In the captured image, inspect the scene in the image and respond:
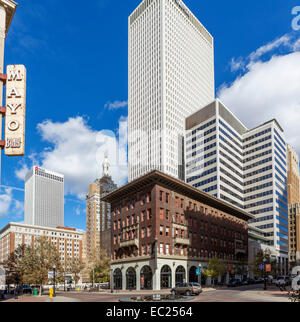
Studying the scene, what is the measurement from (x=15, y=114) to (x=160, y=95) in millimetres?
149673

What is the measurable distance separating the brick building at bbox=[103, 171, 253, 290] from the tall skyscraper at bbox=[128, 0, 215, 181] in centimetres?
9293

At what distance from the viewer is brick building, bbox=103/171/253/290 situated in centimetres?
6322

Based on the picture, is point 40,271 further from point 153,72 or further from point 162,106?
point 153,72

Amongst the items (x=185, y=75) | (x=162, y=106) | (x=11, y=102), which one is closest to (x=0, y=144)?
(x=11, y=102)

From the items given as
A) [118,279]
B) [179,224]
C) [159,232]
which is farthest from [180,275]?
[118,279]

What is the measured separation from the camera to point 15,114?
3134 centimetres

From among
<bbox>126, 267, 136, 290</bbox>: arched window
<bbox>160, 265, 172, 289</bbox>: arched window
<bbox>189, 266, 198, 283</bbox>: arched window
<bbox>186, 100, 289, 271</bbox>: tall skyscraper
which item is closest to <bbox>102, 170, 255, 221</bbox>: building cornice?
<bbox>189, 266, 198, 283</bbox>: arched window

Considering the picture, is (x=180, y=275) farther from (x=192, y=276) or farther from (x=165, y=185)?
(x=165, y=185)

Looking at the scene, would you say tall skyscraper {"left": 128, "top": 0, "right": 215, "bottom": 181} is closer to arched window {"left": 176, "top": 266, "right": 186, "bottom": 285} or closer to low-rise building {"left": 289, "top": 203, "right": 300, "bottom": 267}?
low-rise building {"left": 289, "top": 203, "right": 300, "bottom": 267}

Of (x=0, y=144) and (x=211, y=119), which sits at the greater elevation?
(x=211, y=119)

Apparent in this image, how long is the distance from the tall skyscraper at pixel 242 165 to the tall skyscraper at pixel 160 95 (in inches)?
845

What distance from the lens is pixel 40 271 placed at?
2151 inches

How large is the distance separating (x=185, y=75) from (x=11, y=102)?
17249 centimetres
